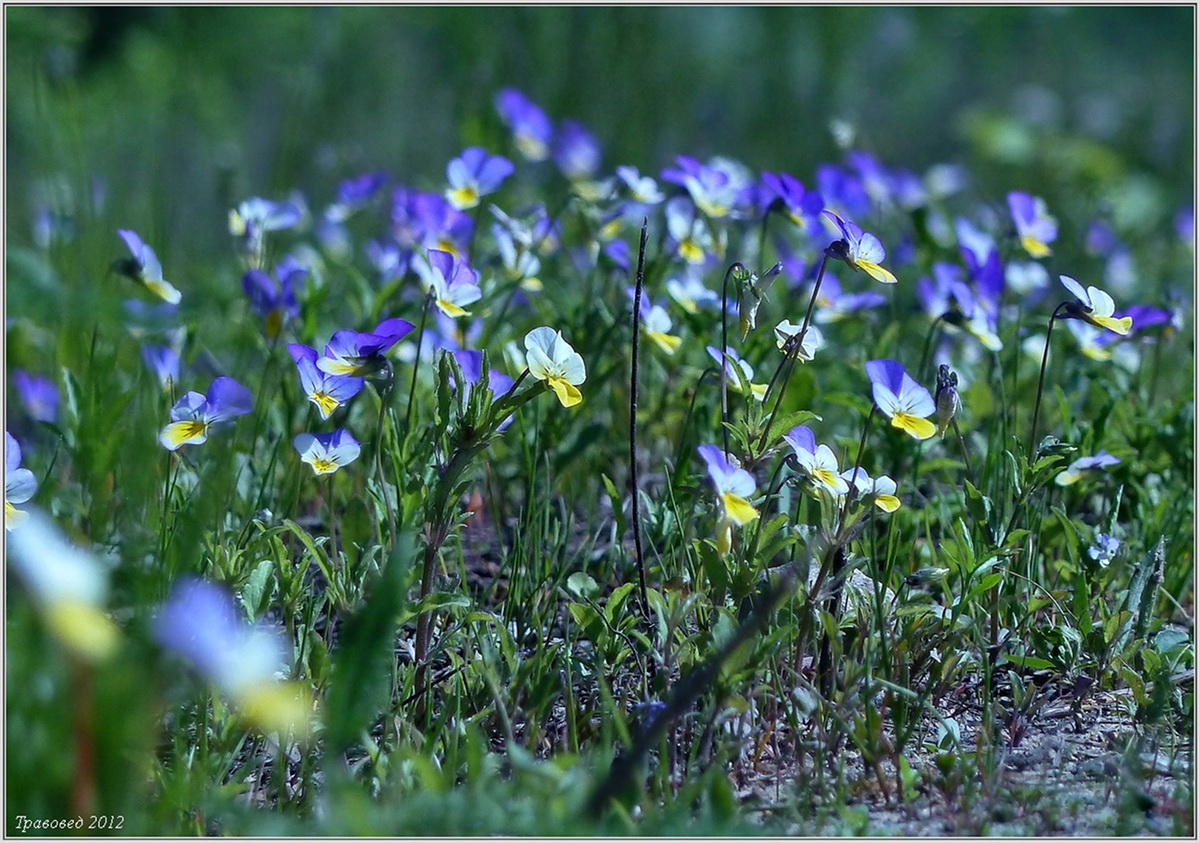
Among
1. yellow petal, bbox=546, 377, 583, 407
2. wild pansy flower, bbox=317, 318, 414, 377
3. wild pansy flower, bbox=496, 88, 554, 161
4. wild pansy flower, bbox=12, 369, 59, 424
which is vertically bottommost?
wild pansy flower, bbox=12, 369, 59, 424

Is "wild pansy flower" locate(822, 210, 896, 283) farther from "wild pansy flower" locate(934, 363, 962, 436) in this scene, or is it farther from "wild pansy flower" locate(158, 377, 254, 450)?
"wild pansy flower" locate(158, 377, 254, 450)

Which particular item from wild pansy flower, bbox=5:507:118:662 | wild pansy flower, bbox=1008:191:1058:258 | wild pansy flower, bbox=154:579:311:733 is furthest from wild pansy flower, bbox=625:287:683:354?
wild pansy flower, bbox=5:507:118:662

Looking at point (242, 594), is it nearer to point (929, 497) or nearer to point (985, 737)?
point (985, 737)

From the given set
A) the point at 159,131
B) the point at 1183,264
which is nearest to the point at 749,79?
the point at 1183,264

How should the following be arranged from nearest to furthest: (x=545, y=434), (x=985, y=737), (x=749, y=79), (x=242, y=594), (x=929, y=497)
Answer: (x=985, y=737) < (x=242, y=594) < (x=545, y=434) < (x=929, y=497) < (x=749, y=79)

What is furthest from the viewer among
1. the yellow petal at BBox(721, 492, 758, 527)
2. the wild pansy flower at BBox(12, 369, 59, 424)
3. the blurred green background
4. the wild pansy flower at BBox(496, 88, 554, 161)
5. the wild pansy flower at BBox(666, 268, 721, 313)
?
the blurred green background

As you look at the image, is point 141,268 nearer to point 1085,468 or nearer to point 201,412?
point 201,412

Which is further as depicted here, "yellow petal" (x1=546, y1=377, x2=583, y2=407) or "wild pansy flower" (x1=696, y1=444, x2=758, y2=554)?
"yellow petal" (x1=546, y1=377, x2=583, y2=407)
